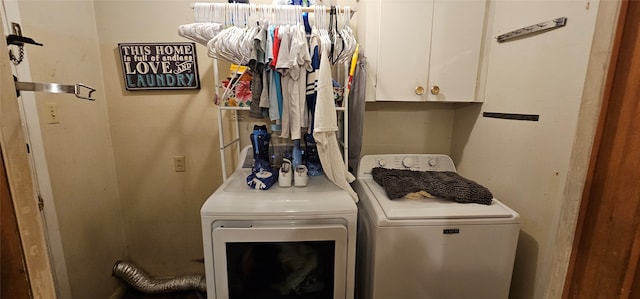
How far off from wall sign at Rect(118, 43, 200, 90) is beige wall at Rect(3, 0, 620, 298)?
0.18 feet

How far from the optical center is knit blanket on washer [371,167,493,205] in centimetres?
123

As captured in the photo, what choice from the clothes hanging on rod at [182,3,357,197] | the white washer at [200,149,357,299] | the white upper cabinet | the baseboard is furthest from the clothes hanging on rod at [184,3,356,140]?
the baseboard

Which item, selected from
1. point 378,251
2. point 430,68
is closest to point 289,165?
point 378,251

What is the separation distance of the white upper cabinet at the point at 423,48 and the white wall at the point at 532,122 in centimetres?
12

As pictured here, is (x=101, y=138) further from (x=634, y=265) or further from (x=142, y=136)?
(x=634, y=265)

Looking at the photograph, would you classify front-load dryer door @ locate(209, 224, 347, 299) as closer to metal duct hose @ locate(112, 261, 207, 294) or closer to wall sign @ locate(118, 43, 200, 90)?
metal duct hose @ locate(112, 261, 207, 294)

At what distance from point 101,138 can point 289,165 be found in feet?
4.26

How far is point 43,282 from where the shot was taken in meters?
0.47

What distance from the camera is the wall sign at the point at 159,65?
1.60m

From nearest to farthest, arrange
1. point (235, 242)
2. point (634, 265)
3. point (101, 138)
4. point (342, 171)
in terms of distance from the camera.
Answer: point (634, 265), point (235, 242), point (342, 171), point (101, 138)

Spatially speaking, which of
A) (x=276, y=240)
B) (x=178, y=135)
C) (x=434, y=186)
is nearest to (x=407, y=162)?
(x=434, y=186)

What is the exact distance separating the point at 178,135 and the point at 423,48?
1.66 meters

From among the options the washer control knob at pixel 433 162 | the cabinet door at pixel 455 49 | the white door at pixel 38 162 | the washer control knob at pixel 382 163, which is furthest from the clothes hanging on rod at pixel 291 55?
the white door at pixel 38 162

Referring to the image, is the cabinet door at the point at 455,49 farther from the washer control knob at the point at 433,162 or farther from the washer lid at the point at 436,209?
the washer lid at the point at 436,209
